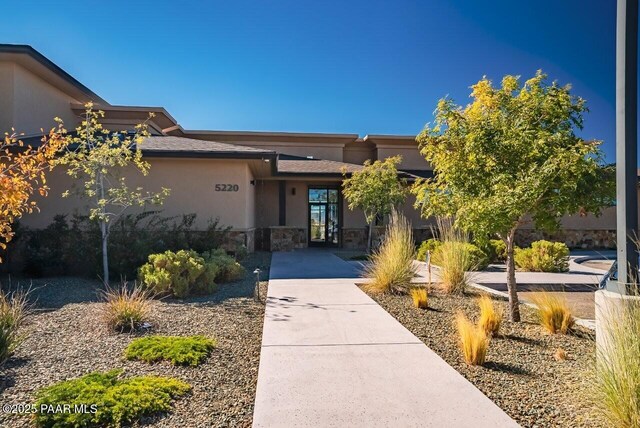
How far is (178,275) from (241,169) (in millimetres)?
6452

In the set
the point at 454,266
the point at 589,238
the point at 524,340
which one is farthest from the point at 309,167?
the point at 589,238

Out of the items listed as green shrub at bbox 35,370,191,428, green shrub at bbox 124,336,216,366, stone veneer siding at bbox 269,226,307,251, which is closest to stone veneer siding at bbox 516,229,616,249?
stone veneer siding at bbox 269,226,307,251

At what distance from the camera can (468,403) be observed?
137 inches

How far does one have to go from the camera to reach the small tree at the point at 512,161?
5.40 meters

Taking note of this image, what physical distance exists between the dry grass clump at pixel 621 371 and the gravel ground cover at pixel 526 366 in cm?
23

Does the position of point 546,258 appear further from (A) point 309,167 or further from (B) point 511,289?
(A) point 309,167

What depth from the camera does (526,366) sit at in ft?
14.6

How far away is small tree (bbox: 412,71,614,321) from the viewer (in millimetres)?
5402

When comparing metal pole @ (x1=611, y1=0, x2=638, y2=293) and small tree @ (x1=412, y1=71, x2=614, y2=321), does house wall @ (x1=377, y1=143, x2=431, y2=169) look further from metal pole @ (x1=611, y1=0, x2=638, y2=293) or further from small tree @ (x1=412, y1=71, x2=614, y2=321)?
metal pole @ (x1=611, y1=0, x2=638, y2=293)

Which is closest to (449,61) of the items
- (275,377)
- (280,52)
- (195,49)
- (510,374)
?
(280,52)

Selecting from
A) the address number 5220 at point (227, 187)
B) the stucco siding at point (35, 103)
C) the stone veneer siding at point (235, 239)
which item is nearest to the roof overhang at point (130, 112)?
the stucco siding at point (35, 103)

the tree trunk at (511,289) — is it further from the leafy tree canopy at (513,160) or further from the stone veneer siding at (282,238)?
the stone veneer siding at (282,238)

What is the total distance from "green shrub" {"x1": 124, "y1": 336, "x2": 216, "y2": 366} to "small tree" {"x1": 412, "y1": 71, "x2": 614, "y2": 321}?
4.00 m

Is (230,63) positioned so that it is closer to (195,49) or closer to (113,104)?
(195,49)
